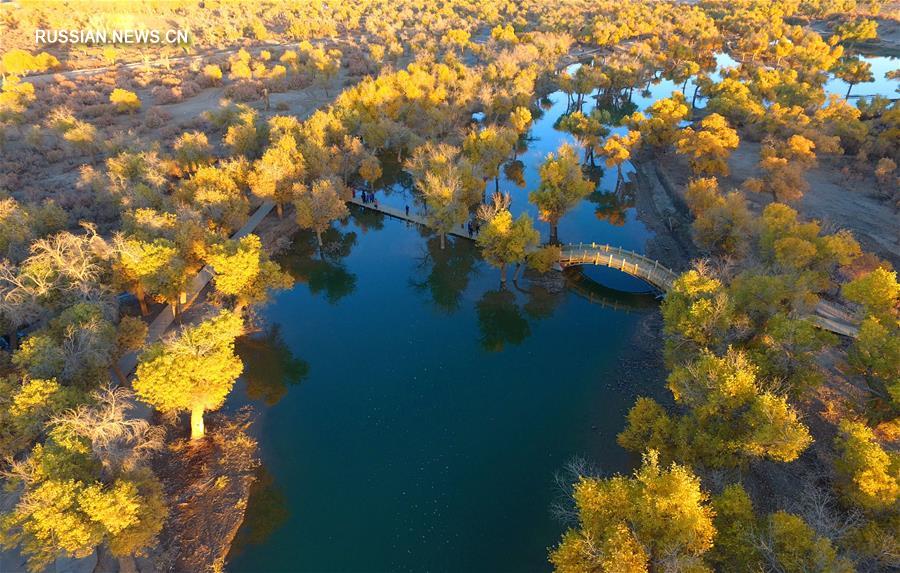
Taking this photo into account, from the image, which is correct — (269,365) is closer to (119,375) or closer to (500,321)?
(119,375)

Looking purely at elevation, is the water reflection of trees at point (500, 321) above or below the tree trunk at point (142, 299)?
below

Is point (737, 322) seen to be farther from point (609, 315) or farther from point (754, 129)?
point (754, 129)

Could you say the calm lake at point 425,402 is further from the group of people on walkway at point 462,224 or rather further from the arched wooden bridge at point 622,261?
the arched wooden bridge at point 622,261

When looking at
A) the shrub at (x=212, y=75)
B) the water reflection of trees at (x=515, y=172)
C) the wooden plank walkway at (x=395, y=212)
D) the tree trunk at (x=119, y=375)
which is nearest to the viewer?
the tree trunk at (x=119, y=375)

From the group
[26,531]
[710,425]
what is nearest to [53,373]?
[26,531]

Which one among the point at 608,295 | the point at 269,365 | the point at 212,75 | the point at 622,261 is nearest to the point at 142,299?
the point at 269,365

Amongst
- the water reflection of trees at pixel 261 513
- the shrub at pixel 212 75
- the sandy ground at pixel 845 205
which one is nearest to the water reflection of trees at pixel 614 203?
the sandy ground at pixel 845 205

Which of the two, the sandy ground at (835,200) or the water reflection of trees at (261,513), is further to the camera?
the sandy ground at (835,200)
